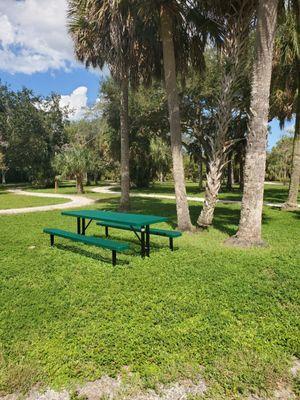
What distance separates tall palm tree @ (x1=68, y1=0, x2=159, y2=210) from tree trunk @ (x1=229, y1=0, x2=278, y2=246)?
14.5 ft

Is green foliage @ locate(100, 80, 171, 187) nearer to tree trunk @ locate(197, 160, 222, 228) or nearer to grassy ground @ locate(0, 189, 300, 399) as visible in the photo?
tree trunk @ locate(197, 160, 222, 228)

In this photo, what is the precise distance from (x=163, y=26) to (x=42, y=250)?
666 centimetres

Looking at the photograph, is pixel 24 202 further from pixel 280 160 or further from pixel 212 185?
pixel 280 160

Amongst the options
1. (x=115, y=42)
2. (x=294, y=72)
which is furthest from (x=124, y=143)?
(x=294, y=72)

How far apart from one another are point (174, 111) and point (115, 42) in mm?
→ 4260

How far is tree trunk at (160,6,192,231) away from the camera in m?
8.96

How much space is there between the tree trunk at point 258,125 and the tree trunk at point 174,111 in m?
2.25

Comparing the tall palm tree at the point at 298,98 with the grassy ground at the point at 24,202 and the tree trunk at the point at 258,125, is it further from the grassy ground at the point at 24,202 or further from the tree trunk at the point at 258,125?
the grassy ground at the point at 24,202

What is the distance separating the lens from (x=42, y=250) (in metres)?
7.11

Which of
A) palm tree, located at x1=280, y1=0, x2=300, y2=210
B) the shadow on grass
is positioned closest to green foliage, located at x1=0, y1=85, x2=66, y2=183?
palm tree, located at x1=280, y1=0, x2=300, y2=210

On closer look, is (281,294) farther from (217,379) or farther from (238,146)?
(238,146)

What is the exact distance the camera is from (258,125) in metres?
7.16

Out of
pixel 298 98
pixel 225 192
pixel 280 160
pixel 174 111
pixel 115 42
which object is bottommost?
pixel 225 192

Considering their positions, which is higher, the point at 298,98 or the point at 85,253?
the point at 298,98
